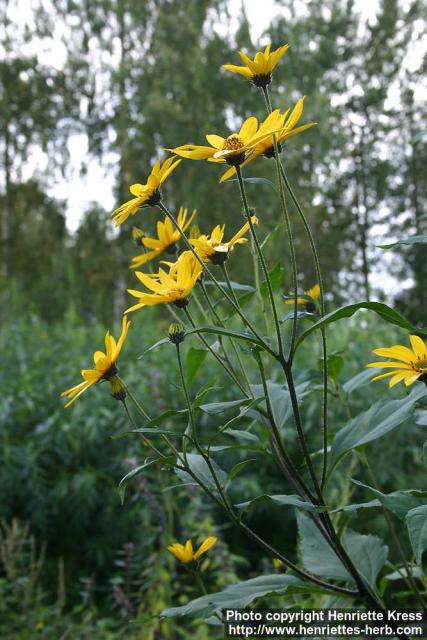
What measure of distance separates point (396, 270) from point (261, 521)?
11353 mm

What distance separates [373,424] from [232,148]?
0.35 metres

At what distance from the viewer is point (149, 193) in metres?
0.80

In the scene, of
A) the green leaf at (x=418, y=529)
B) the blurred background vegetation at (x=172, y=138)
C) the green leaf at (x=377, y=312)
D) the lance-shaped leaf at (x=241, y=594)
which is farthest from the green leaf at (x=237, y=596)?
the blurred background vegetation at (x=172, y=138)

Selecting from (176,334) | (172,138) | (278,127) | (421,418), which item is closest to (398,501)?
(421,418)

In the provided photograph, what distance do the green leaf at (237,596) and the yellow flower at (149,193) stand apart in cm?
42

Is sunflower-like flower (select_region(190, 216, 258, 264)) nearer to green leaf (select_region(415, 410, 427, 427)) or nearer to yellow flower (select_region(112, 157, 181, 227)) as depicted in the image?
yellow flower (select_region(112, 157, 181, 227))

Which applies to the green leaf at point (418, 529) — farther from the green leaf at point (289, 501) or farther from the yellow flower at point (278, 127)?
the yellow flower at point (278, 127)

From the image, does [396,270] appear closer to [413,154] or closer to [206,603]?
[413,154]

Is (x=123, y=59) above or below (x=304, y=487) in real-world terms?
above

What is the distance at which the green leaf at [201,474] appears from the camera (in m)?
0.84

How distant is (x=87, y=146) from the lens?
442 inches

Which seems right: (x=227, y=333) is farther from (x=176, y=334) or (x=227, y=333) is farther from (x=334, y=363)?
(x=334, y=363)

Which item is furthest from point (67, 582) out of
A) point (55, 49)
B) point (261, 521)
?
point (55, 49)

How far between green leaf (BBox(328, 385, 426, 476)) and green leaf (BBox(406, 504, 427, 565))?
132 millimetres
